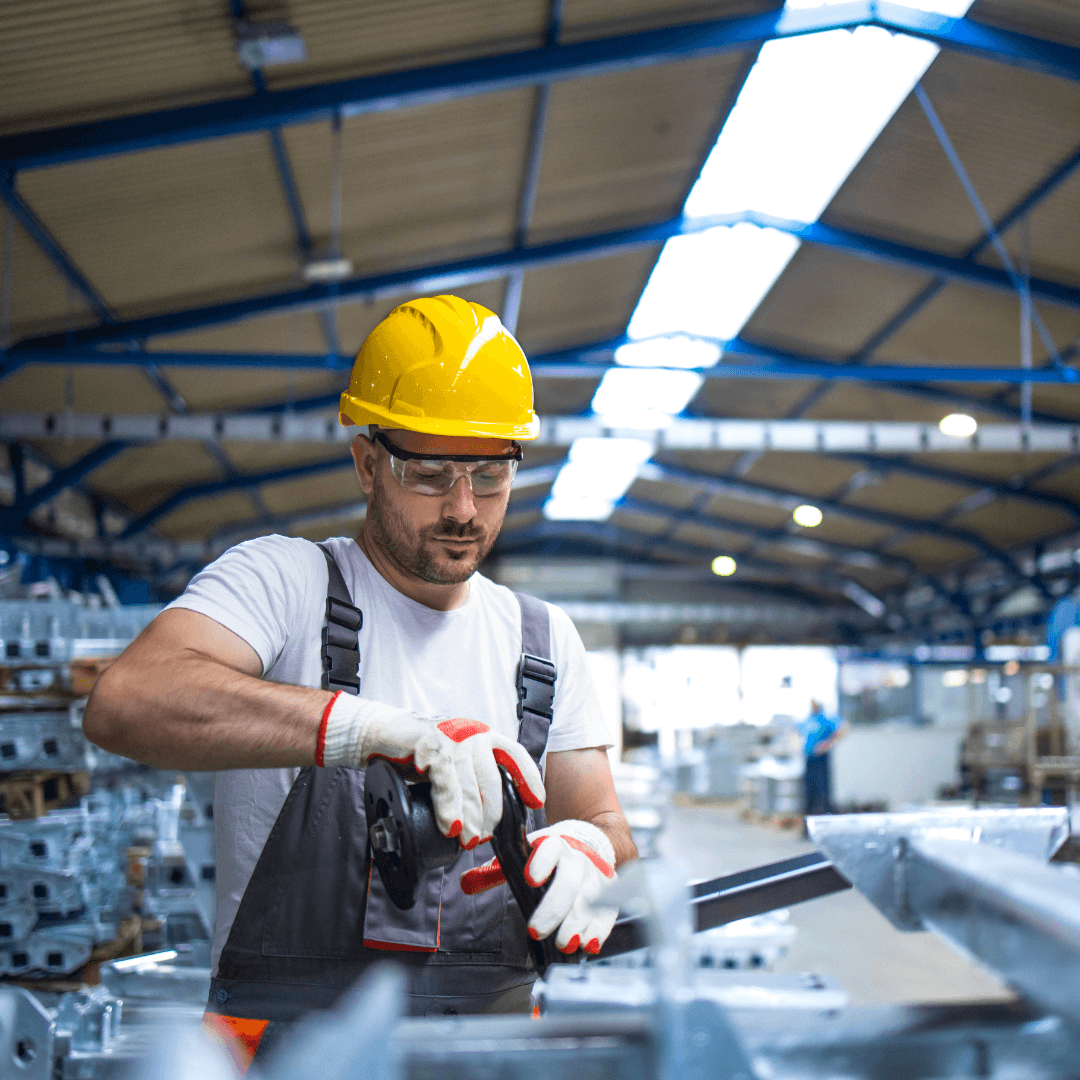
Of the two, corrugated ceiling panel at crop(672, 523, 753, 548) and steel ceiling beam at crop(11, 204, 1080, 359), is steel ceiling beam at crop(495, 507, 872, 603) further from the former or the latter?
steel ceiling beam at crop(11, 204, 1080, 359)

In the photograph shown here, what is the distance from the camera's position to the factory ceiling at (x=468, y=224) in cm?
599

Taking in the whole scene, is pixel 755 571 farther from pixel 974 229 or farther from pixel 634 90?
pixel 634 90

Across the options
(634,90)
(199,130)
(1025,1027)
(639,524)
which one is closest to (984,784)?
(639,524)

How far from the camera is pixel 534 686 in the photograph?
6.02 feet

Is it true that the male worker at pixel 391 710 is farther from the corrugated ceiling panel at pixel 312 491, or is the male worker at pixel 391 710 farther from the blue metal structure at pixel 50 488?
the corrugated ceiling panel at pixel 312 491

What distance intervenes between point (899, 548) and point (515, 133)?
48.9ft

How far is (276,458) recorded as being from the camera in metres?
13.7

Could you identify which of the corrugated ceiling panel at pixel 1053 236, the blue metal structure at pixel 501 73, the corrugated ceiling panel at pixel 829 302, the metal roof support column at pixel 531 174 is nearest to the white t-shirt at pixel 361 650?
the blue metal structure at pixel 501 73

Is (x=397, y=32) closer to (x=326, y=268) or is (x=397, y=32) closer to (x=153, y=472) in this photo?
(x=326, y=268)

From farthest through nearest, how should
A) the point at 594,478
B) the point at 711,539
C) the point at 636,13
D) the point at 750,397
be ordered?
the point at 711,539 → the point at 594,478 → the point at 750,397 → the point at 636,13

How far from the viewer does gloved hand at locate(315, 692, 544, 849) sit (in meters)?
1.32

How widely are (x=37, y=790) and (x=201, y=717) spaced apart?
12.7 feet

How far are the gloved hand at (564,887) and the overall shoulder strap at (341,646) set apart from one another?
371 mm

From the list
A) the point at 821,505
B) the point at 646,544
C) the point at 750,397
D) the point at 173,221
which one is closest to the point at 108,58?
the point at 173,221
